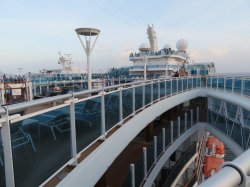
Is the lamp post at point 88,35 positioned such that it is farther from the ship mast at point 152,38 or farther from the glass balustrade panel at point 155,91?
the ship mast at point 152,38

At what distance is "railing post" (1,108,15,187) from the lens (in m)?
2.10

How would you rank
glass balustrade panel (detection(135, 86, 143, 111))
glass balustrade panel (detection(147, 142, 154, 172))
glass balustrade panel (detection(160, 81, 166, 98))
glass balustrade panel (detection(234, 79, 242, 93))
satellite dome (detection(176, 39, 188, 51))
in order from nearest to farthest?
glass balustrade panel (detection(135, 86, 143, 111))
glass balustrade panel (detection(160, 81, 166, 98))
glass balustrade panel (detection(147, 142, 154, 172))
glass balustrade panel (detection(234, 79, 242, 93))
satellite dome (detection(176, 39, 188, 51))

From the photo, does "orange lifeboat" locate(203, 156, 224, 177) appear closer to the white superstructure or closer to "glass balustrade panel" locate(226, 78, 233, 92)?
"glass balustrade panel" locate(226, 78, 233, 92)

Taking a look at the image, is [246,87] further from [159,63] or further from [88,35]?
[159,63]

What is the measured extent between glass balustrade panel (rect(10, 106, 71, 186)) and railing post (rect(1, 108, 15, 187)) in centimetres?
9

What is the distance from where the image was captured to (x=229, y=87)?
14195 mm

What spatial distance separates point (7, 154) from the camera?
218 centimetres

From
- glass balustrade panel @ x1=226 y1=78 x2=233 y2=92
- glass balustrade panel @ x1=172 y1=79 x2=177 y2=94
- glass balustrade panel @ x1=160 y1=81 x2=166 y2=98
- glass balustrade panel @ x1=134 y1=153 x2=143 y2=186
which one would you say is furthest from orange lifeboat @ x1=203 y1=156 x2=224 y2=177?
glass balustrade panel @ x1=134 y1=153 x2=143 y2=186

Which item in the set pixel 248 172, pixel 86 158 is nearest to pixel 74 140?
pixel 86 158

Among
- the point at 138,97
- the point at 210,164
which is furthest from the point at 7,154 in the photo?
the point at 210,164

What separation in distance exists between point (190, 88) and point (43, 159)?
13.8 meters

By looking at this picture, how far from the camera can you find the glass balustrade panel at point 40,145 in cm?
240

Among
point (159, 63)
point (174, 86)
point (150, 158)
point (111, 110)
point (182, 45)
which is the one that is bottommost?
point (150, 158)

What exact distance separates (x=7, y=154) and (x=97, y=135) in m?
2.40
